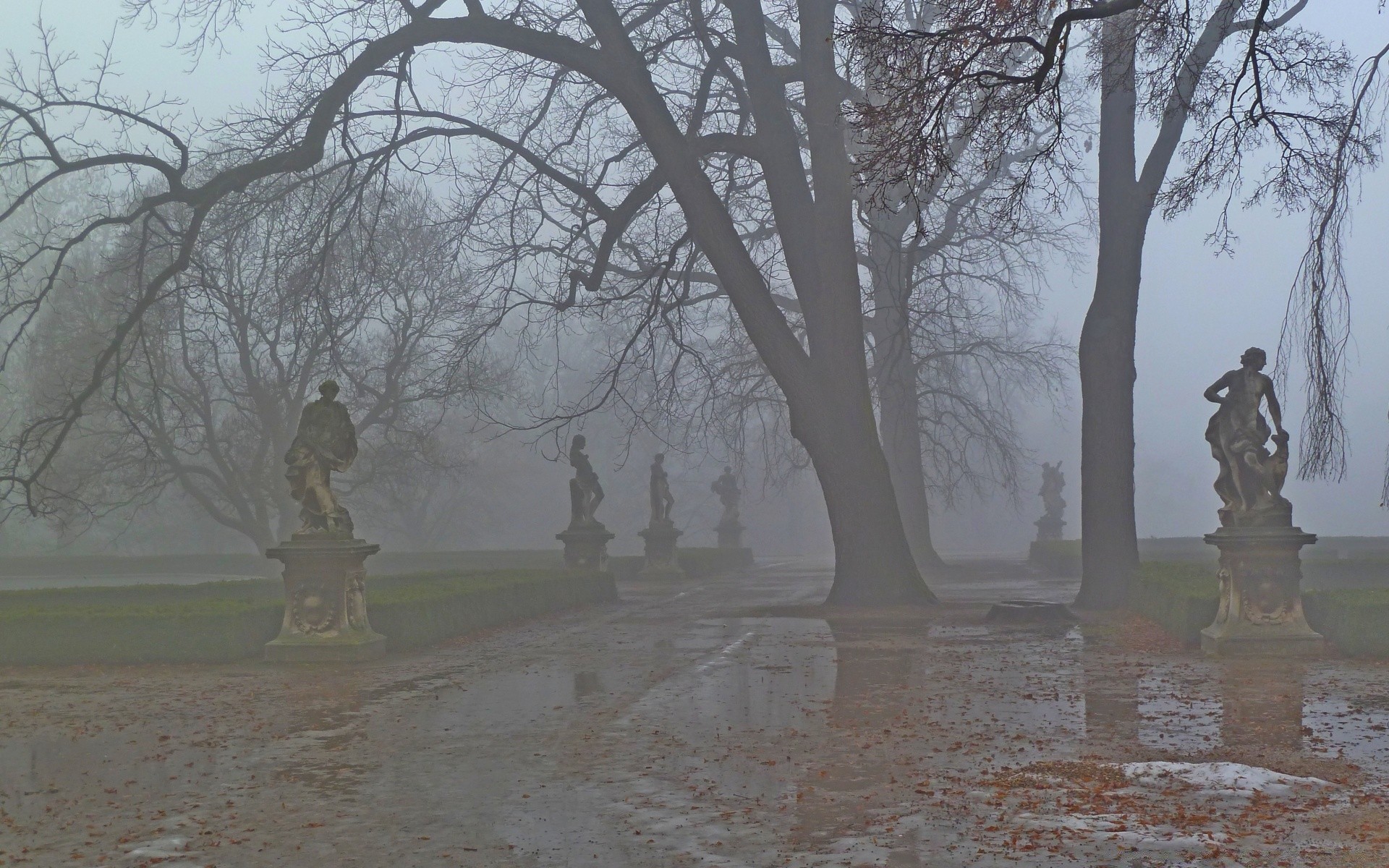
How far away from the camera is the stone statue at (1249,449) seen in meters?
→ 12.1

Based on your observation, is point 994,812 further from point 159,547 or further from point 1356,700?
point 159,547

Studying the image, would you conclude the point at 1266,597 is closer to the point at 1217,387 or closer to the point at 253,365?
the point at 1217,387

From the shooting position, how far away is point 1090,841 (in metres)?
5.36

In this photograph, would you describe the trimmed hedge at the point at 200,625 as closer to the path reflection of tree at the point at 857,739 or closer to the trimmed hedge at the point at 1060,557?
the path reflection of tree at the point at 857,739

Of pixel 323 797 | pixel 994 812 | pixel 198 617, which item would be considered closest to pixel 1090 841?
pixel 994 812

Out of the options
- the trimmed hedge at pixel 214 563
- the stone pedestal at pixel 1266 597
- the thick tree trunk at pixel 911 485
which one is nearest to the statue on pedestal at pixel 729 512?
the trimmed hedge at pixel 214 563

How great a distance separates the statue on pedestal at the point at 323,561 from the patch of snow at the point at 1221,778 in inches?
314

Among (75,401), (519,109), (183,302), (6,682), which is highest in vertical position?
(519,109)

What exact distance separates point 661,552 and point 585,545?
3.80 meters

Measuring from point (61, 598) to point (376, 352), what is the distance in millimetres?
17982

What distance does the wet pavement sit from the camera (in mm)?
5402

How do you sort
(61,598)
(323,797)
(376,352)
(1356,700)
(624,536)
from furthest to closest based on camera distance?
(624,536) → (376,352) → (61,598) → (1356,700) → (323,797)

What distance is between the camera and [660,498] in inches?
1156

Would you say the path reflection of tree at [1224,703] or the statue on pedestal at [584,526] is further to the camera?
the statue on pedestal at [584,526]
